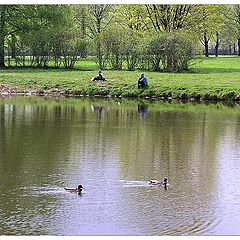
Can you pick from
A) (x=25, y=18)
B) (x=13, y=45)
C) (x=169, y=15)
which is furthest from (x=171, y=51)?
(x=13, y=45)

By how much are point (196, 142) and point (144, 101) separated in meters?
14.3

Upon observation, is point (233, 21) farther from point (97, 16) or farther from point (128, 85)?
point (128, 85)

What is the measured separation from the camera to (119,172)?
1961cm

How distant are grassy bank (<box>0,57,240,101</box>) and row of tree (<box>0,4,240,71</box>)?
3.33 metres

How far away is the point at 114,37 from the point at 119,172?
32.5 m

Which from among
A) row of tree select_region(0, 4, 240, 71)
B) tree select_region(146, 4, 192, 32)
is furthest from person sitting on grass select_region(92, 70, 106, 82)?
tree select_region(146, 4, 192, 32)

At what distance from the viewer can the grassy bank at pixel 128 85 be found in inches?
1599

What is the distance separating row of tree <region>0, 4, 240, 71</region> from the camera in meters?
50.4

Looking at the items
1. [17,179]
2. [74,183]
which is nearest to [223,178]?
[74,183]

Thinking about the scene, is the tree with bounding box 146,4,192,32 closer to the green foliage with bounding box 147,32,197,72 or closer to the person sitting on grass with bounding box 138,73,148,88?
the green foliage with bounding box 147,32,197,72

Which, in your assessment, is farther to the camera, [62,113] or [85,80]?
[85,80]

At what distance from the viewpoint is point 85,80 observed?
44500 millimetres

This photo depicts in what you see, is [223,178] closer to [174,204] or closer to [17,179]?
[174,204]

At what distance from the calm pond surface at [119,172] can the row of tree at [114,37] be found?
1658 cm
